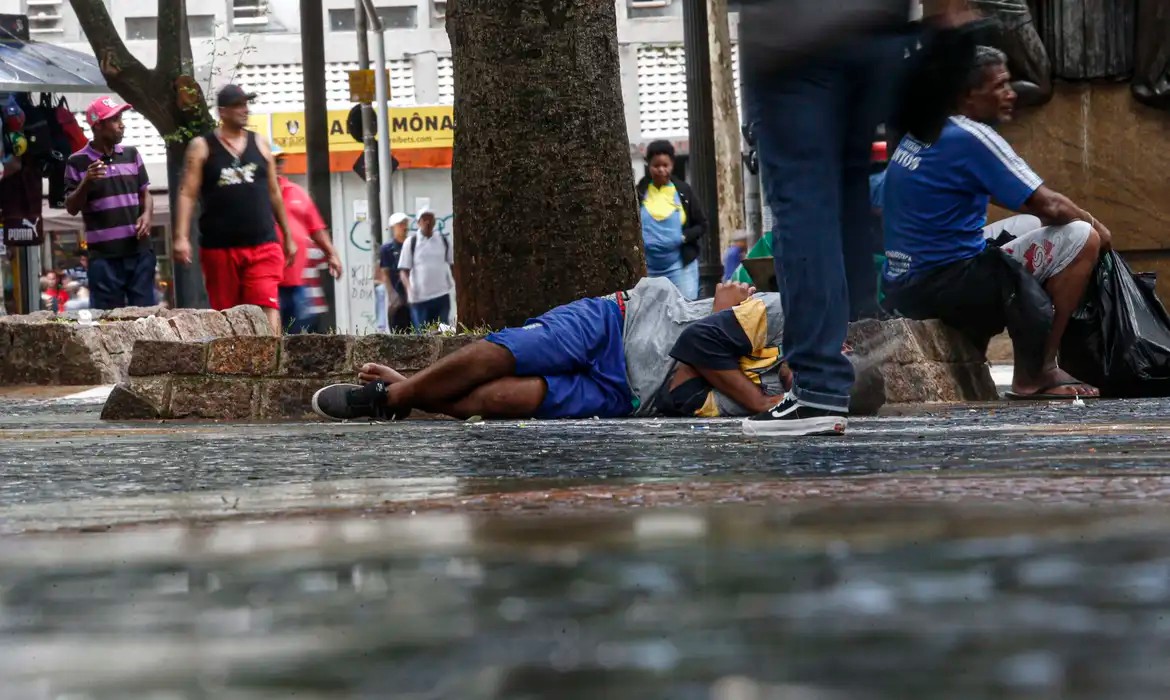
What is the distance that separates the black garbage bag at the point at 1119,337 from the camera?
25.9 feet

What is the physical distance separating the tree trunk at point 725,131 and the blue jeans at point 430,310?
5.11m

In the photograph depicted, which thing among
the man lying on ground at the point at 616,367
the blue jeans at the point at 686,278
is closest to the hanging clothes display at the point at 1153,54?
the blue jeans at the point at 686,278

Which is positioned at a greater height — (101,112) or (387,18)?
(387,18)

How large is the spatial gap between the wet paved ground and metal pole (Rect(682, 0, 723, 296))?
41.0 ft

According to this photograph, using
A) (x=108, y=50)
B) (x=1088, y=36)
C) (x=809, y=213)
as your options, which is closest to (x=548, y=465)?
(x=809, y=213)

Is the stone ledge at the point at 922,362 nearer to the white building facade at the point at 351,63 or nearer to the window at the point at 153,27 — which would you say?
the white building facade at the point at 351,63

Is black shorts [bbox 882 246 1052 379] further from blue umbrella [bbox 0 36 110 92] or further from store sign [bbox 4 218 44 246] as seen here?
store sign [bbox 4 218 44 246]

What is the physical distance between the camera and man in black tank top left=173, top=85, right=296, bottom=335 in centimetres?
1098

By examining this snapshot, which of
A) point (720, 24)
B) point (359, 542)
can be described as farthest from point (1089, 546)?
point (720, 24)

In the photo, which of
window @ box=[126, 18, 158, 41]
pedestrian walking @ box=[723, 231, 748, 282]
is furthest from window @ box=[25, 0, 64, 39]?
pedestrian walking @ box=[723, 231, 748, 282]

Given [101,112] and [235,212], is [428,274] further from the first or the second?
[235,212]

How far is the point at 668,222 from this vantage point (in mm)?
14062

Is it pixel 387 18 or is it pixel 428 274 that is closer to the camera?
pixel 428 274

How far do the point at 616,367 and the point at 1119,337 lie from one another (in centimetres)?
236
